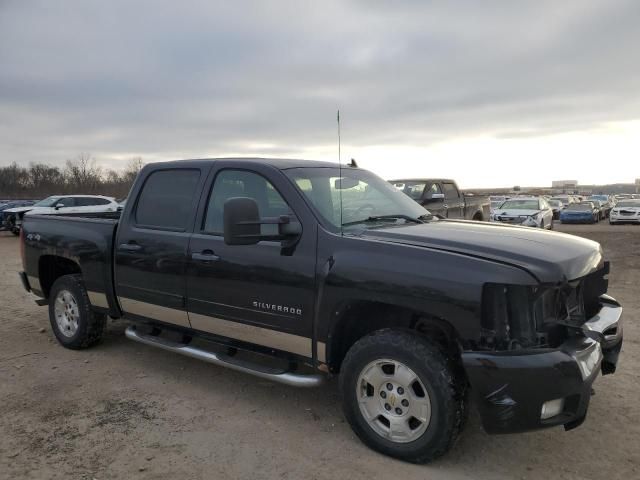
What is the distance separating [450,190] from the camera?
45.3ft

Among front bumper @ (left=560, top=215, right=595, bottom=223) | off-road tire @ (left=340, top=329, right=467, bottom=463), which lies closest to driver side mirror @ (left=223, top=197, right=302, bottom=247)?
off-road tire @ (left=340, top=329, right=467, bottom=463)

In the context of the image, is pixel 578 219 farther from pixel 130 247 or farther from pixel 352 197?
pixel 130 247

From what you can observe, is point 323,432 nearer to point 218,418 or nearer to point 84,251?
point 218,418

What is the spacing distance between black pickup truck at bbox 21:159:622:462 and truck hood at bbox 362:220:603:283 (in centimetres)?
1

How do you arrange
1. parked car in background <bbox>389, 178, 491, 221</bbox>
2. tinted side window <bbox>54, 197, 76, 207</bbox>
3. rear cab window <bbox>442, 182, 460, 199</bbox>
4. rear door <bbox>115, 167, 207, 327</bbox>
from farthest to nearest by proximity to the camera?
1. tinted side window <bbox>54, 197, 76, 207</bbox>
2. rear cab window <bbox>442, 182, 460, 199</bbox>
3. parked car in background <bbox>389, 178, 491, 221</bbox>
4. rear door <bbox>115, 167, 207, 327</bbox>

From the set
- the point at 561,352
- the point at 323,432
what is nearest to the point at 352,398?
the point at 323,432

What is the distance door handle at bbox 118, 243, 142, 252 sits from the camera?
4.54 meters

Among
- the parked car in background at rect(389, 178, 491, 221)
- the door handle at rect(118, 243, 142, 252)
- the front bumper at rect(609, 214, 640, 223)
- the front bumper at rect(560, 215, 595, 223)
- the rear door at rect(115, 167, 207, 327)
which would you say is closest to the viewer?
the rear door at rect(115, 167, 207, 327)

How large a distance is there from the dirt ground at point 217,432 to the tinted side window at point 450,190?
28.3 feet

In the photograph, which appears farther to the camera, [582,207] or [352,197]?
[582,207]

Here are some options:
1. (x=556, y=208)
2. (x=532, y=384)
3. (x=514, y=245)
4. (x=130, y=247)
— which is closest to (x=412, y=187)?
(x=130, y=247)

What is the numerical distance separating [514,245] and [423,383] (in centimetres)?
102

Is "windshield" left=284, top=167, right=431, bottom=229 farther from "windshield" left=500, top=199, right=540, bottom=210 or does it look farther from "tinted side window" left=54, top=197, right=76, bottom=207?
"tinted side window" left=54, top=197, right=76, bottom=207

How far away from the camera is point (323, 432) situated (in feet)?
11.9
